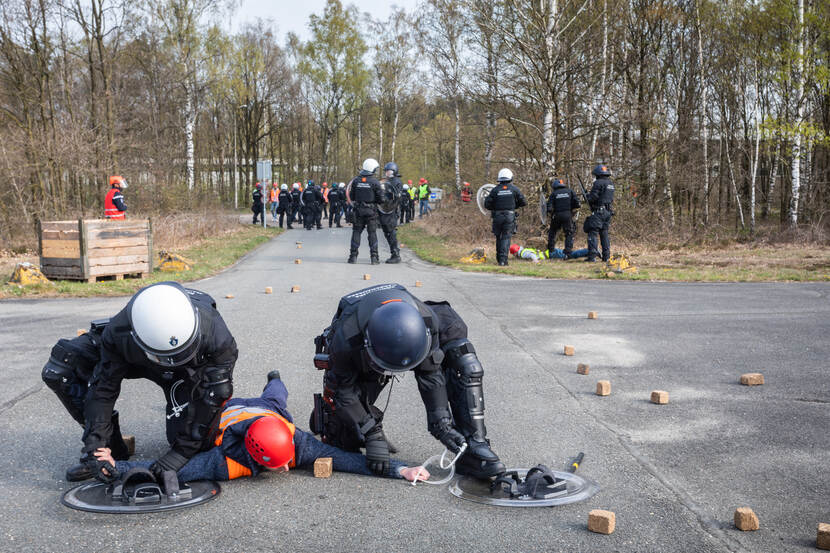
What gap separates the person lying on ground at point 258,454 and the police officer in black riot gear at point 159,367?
0.33ft

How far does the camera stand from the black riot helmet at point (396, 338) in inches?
155

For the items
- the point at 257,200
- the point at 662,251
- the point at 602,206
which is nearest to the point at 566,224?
the point at 602,206

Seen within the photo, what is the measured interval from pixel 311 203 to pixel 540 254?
47.7ft

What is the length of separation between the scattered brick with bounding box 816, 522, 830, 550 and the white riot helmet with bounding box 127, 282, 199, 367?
11.0 ft

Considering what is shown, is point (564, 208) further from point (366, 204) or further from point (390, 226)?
point (366, 204)

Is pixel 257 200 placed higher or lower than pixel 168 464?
higher

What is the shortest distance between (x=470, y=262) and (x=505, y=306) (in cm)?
589

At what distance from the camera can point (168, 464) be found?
14.2ft

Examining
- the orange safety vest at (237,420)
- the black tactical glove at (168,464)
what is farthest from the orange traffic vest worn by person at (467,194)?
the black tactical glove at (168,464)

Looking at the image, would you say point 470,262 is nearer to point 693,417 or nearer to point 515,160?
point 515,160

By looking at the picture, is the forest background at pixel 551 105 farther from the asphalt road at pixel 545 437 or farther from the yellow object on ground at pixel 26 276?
the asphalt road at pixel 545 437

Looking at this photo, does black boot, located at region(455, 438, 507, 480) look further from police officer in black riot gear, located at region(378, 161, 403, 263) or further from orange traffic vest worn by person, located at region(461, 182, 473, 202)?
orange traffic vest worn by person, located at region(461, 182, 473, 202)

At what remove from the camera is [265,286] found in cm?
1369

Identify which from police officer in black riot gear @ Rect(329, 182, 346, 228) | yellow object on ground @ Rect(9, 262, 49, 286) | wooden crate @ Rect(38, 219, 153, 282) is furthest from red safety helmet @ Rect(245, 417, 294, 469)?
police officer in black riot gear @ Rect(329, 182, 346, 228)
